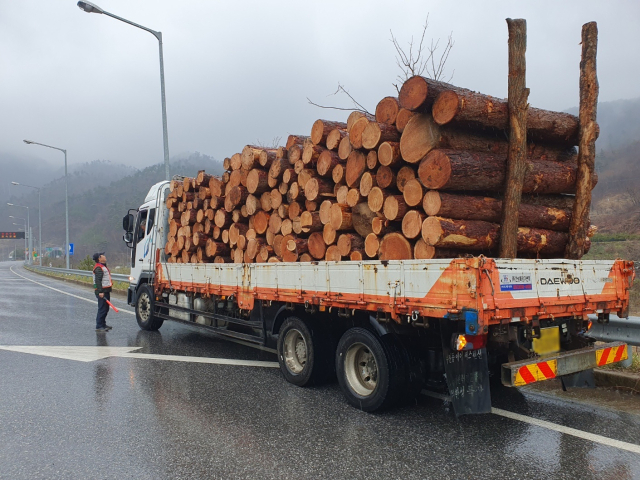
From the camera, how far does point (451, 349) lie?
13.0ft

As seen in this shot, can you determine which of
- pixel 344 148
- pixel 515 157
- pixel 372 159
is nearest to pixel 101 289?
pixel 344 148

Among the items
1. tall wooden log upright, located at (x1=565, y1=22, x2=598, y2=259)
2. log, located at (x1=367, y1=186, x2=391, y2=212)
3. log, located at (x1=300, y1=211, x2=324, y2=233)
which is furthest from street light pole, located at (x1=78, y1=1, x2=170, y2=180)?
tall wooden log upright, located at (x1=565, y1=22, x2=598, y2=259)

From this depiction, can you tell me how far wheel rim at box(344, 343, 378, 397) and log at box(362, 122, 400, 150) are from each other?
2.02 metres

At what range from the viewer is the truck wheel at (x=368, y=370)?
14.3ft

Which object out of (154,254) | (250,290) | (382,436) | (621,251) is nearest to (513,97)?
(382,436)

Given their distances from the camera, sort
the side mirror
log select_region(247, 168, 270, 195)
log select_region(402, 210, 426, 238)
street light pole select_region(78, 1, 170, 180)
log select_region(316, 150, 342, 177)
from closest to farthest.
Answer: log select_region(402, 210, 426, 238)
log select_region(316, 150, 342, 177)
log select_region(247, 168, 270, 195)
the side mirror
street light pole select_region(78, 1, 170, 180)

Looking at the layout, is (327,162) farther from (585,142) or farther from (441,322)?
(585,142)

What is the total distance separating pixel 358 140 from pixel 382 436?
294 cm

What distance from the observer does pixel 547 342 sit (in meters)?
4.25

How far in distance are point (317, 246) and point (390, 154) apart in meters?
1.56

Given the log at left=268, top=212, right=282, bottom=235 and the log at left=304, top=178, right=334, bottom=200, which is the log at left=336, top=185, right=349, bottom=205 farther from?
the log at left=268, top=212, right=282, bottom=235

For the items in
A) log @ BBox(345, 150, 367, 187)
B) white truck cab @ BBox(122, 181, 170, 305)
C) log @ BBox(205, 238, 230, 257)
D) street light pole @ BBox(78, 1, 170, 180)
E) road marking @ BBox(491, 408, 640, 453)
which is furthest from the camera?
street light pole @ BBox(78, 1, 170, 180)

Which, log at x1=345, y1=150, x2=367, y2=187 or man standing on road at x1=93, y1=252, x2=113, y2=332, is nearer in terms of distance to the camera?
log at x1=345, y1=150, x2=367, y2=187

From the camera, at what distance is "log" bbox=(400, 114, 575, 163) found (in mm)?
4621
